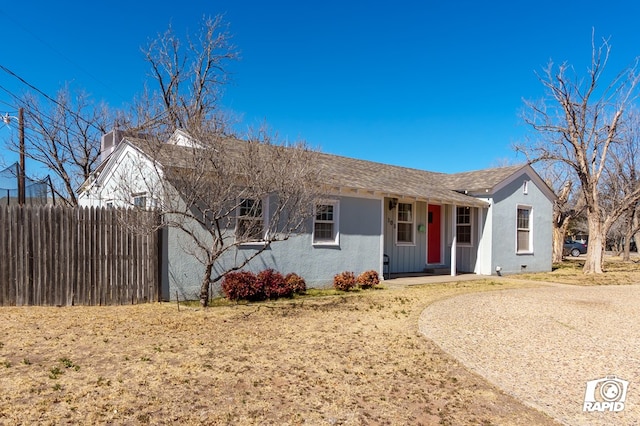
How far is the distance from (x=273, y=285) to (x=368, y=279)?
130 inches

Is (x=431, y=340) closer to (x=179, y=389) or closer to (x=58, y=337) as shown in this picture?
(x=179, y=389)

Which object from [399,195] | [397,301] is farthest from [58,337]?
[399,195]

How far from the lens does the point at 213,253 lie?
334 inches

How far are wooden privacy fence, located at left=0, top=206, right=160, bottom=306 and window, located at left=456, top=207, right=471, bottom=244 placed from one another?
12254 mm

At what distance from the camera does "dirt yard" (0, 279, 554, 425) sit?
3.85 metres

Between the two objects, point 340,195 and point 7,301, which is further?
point 340,195

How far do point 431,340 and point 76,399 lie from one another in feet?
15.8

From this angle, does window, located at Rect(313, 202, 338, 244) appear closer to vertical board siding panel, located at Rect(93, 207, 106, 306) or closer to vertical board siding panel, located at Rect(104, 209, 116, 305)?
vertical board siding panel, located at Rect(104, 209, 116, 305)

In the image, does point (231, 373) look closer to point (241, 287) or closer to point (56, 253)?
point (241, 287)

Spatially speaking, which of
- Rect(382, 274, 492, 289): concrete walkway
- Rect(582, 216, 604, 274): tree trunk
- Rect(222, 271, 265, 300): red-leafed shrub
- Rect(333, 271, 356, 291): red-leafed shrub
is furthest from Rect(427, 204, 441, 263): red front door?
Rect(222, 271, 265, 300): red-leafed shrub

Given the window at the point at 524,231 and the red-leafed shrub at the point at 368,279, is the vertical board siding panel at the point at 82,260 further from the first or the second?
the window at the point at 524,231

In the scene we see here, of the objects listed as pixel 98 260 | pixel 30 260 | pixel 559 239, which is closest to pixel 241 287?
pixel 98 260

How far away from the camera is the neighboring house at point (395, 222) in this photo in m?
10.8

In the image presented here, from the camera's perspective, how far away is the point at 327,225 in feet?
40.2
